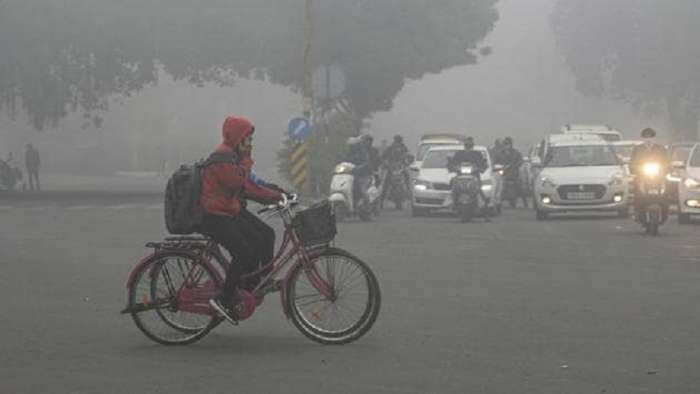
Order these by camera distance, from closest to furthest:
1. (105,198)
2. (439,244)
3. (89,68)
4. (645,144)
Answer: (439,244)
(645,144)
(105,198)
(89,68)

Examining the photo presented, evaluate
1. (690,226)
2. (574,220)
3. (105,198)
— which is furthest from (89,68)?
(690,226)

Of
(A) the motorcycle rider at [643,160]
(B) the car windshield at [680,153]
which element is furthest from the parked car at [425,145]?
(A) the motorcycle rider at [643,160]

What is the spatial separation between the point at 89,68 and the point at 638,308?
44704mm

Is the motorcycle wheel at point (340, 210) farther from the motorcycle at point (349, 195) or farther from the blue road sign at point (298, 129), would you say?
the blue road sign at point (298, 129)

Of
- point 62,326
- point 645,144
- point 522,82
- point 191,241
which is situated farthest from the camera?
point 522,82

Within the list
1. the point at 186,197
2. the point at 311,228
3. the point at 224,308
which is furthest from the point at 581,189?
the point at 186,197

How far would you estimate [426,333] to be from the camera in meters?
12.2

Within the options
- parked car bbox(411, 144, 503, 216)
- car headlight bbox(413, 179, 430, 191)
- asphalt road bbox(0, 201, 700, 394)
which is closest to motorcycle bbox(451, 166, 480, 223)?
A: parked car bbox(411, 144, 503, 216)

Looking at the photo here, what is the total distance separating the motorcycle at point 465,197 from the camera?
3109 centimetres

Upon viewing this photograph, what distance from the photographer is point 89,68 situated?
5662 cm

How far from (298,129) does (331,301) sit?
85.7 ft

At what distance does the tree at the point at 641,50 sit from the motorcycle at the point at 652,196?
4942 centimetres

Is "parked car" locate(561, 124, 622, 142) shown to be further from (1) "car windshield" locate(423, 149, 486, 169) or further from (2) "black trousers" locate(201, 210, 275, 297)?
(2) "black trousers" locate(201, 210, 275, 297)

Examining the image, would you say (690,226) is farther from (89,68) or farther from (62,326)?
(89,68)
